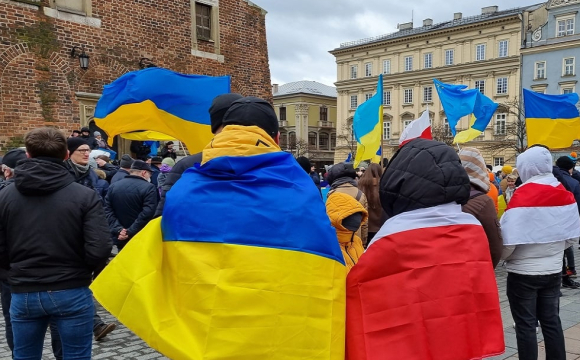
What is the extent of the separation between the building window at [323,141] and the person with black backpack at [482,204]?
78879 millimetres

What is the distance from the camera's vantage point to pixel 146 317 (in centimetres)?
214

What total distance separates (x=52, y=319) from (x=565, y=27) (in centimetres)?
5735

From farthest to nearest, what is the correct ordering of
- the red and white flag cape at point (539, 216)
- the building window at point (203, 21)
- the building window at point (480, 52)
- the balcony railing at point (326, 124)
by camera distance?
the balcony railing at point (326, 124), the building window at point (480, 52), the building window at point (203, 21), the red and white flag cape at point (539, 216)

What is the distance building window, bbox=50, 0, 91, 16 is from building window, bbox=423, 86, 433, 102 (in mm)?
51221

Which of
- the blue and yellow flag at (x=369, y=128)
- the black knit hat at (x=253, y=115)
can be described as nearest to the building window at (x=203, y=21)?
the blue and yellow flag at (x=369, y=128)

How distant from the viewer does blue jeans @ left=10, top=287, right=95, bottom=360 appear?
3.12m

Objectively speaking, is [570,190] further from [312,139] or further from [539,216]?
[312,139]

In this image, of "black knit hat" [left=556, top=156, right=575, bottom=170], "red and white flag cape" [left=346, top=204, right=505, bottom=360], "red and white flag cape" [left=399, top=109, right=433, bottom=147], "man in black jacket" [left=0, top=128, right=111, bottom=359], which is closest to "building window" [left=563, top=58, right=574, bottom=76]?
"black knit hat" [left=556, top=156, right=575, bottom=170]

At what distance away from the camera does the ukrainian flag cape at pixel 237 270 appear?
6.78 ft

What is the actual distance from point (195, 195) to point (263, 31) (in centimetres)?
1719

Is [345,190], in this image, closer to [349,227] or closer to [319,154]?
[349,227]

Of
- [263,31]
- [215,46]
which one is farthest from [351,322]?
Answer: [263,31]

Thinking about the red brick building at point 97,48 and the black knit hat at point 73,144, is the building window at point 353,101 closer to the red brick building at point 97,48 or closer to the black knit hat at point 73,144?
the red brick building at point 97,48

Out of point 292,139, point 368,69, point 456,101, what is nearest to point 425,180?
point 456,101
